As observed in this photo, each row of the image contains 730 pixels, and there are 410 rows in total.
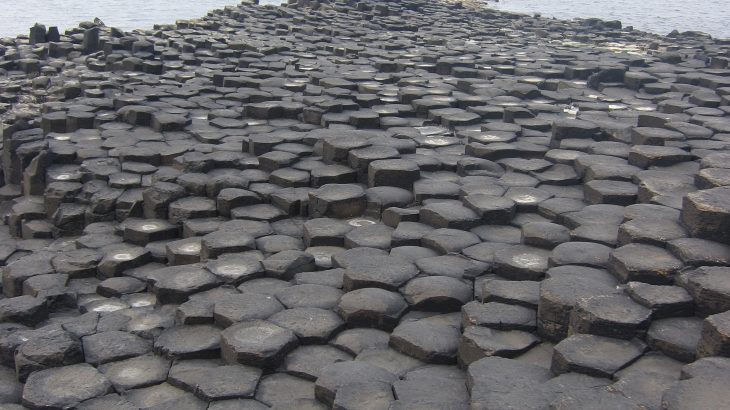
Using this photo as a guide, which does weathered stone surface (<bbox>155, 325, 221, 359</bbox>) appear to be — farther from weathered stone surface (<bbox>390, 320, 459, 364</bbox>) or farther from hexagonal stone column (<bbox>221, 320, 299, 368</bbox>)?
weathered stone surface (<bbox>390, 320, 459, 364</bbox>)

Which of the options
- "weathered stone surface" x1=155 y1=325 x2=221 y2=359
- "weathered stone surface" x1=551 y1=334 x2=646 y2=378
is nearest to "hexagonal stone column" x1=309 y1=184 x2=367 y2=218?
"weathered stone surface" x1=155 y1=325 x2=221 y2=359

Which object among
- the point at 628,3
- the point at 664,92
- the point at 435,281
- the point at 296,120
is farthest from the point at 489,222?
the point at 628,3

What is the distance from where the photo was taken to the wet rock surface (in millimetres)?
2732

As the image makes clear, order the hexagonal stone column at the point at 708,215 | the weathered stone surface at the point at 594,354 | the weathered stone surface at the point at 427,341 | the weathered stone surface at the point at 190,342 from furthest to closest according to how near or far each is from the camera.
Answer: the hexagonal stone column at the point at 708,215 < the weathered stone surface at the point at 190,342 < the weathered stone surface at the point at 427,341 < the weathered stone surface at the point at 594,354

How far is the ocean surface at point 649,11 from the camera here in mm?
15820

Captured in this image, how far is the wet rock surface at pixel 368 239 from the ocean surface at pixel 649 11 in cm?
861

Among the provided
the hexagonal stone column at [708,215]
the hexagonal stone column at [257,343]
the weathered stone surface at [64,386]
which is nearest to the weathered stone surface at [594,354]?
the hexagonal stone column at [708,215]

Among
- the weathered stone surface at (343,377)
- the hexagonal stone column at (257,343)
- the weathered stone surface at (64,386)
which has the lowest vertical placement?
the weathered stone surface at (64,386)

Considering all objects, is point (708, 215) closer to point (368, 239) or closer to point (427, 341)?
point (427, 341)

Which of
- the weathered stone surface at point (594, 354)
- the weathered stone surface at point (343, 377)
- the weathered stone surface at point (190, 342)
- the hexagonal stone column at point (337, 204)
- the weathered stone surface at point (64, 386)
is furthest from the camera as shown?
the hexagonal stone column at point (337, 204)

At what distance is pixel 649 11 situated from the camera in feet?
66.2

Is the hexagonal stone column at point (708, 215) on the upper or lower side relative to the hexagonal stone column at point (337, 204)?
upper

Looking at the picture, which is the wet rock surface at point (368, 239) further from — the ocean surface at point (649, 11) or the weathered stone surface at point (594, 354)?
the ocean surface at point (649, 11)

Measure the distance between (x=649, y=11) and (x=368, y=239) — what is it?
18509 millimetres
